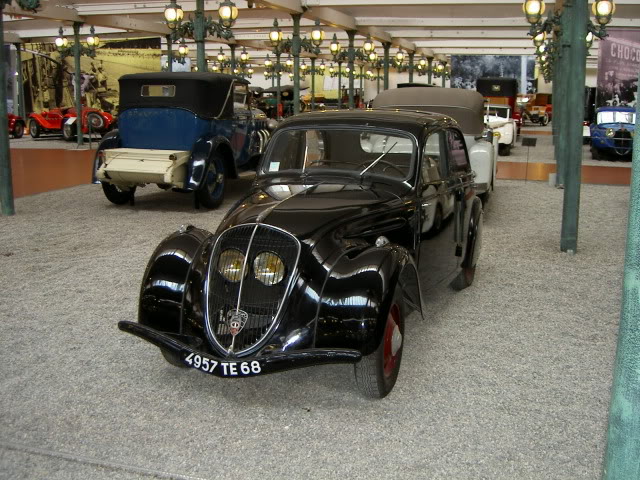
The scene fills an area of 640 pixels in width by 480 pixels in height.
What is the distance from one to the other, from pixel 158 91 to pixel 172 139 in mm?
813

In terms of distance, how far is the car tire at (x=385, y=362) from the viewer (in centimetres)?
371

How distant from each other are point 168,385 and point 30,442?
2.83 feet

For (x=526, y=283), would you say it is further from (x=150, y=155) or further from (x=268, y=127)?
(x=268, y=127)

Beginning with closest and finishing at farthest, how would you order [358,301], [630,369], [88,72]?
1. [630,369]
2. [358,301]
3. [88,72]

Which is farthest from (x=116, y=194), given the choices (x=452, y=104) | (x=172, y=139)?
(x=452, y=104)

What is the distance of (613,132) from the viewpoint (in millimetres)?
17375

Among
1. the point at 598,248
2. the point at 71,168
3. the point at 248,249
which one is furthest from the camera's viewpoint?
the point at 71,168

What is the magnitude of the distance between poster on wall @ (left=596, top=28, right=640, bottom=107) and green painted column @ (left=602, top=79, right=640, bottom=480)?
1916cm

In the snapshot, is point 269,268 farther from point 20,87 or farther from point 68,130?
point 20,87

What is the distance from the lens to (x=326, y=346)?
11.7ft

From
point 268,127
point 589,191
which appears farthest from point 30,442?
point 589,191

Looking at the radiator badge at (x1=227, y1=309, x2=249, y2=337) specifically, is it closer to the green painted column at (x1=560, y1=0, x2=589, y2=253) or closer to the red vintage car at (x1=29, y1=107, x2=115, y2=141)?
the green painted column at (x1=560, y1=0, x2=589, y2=253)

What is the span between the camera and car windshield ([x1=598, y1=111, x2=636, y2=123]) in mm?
17781

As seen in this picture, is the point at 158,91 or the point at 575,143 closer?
the point at 575,143
